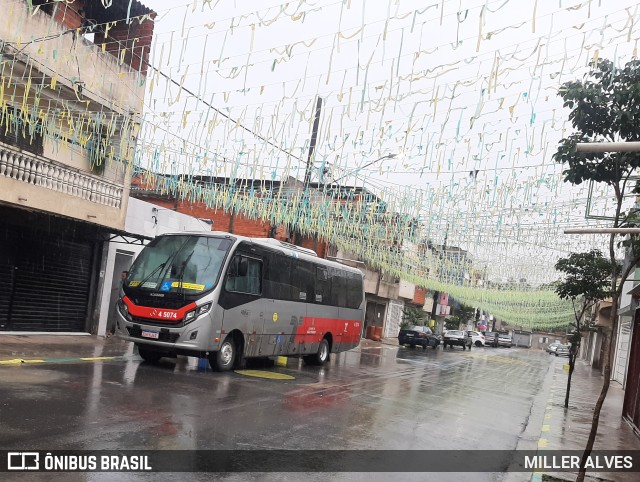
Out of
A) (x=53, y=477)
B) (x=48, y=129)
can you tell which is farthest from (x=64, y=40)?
(x=53, y=477)

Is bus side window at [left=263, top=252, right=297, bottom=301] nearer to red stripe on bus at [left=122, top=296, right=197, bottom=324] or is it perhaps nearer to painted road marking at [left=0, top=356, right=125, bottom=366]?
red stripe on bus at [left=122, top=296, right=197, bottom=324]

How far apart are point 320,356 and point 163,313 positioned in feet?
24.4

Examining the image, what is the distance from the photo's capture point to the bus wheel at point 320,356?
19625 mm

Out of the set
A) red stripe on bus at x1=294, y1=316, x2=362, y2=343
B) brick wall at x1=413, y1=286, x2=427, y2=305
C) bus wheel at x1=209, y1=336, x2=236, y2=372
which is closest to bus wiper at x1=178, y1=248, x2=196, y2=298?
bus wheel at x1=209, y1=336, x2=236, y2=372

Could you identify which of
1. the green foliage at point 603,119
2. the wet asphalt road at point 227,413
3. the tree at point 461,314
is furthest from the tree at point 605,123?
the tree at point 461,314

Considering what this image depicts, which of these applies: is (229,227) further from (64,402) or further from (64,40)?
(64,402)

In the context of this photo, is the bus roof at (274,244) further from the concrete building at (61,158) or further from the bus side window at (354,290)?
the concrete building at (61,158)

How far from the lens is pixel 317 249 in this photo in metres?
39.2

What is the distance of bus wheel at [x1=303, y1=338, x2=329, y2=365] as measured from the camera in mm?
19625

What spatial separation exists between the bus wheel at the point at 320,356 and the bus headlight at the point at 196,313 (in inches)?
267

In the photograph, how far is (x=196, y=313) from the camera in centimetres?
1344

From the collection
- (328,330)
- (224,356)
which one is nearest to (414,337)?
(328,330)

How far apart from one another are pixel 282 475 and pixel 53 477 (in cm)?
219

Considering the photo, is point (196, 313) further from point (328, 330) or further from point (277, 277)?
point (328, 330)
